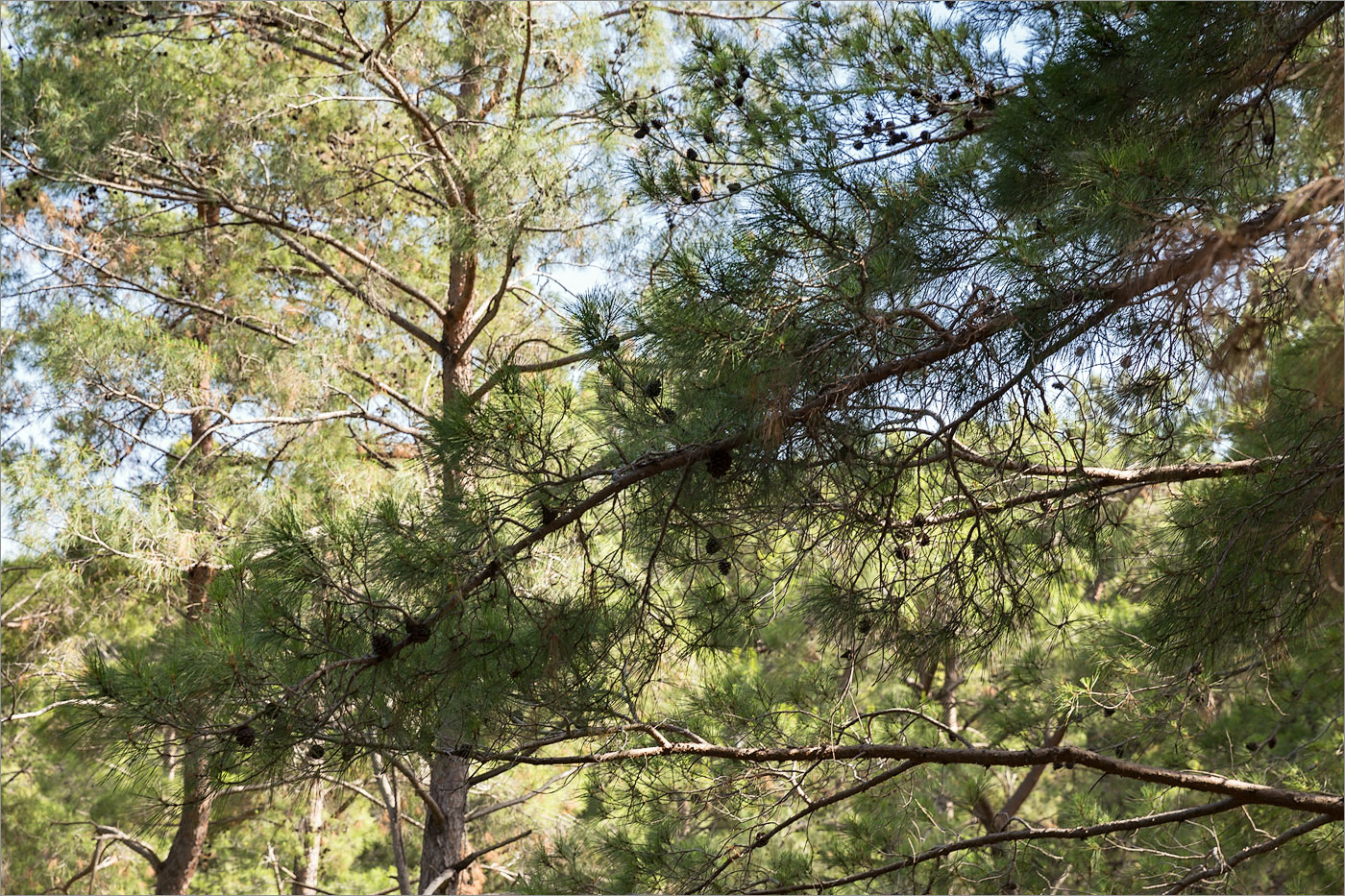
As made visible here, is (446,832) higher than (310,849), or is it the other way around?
(310,849)

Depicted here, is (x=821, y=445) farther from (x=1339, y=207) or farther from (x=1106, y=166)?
(x=1339, y=207)

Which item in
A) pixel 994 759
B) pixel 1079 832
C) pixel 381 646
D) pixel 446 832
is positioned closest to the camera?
pixel 381 646

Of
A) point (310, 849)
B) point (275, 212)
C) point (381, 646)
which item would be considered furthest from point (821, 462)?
point (310, 849)

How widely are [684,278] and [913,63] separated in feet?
3.83

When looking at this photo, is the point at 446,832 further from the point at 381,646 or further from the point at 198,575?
the point at 381,646

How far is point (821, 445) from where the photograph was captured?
2.57 metres

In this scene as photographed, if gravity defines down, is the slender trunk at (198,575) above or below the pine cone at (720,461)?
above

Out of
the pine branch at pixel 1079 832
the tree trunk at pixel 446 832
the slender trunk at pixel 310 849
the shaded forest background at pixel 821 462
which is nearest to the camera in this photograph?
the shaded forest background at pixel 821 462

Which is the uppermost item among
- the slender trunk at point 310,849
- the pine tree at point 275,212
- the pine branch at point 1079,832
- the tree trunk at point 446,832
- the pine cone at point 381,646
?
the pine tree at point 275,212

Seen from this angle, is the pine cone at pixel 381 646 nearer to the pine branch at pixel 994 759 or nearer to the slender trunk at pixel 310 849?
the pine branch at pixel 994 759

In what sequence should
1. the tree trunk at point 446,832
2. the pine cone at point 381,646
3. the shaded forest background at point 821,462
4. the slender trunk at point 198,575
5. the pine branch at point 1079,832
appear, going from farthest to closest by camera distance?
1. the slender trunk at point 198,575
2. the tree trunk at point 446,832
3. the pine branch at point 1079,832
4. the pine cone at point 381,646
5. the shaded forest background at point 821,462

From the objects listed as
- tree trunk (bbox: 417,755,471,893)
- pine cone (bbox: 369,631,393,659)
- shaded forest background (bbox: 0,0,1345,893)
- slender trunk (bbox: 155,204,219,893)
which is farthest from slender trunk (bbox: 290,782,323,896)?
pine cone (bbox: 369,631,393,659)

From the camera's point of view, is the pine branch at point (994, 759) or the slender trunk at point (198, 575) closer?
the pine branch at point (994, 759)

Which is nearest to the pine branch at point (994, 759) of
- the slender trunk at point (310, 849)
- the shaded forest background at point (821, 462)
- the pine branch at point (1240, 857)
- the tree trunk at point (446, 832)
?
the shaded forest background at point (821, 462)
